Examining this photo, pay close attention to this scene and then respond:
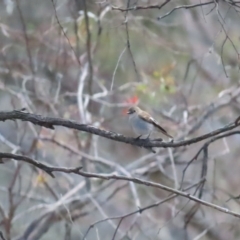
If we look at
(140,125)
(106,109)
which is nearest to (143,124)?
(140,125)

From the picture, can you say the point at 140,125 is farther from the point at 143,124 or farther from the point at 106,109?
the point at 106,109

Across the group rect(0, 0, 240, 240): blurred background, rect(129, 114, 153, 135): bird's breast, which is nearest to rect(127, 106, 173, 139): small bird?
rect(129, 114, 153, 135): bird's breast

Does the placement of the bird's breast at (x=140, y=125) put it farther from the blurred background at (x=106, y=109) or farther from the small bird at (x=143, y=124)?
the blurred background at (x=106, y=109)

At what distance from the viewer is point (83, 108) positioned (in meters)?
4.25

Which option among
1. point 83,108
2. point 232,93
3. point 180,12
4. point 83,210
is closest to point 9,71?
point 83,108

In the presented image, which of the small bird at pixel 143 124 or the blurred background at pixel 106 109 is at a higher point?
Answer: the blurred background at pixel 106 109

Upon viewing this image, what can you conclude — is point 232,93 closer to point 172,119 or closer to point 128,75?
point 172,119

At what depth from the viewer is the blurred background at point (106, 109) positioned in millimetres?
4230

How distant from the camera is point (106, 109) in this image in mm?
5664

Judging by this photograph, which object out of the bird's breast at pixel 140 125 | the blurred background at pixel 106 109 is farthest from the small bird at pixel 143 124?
the blurred background at pixel 106 109

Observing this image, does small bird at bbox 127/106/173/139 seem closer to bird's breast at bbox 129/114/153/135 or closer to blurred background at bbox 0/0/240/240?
bird's breast at bbox 129/114/153/135

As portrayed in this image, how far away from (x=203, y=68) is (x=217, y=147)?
2.28 feet

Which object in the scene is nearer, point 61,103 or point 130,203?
point 61,103

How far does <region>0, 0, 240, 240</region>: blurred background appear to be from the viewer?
4230mm
